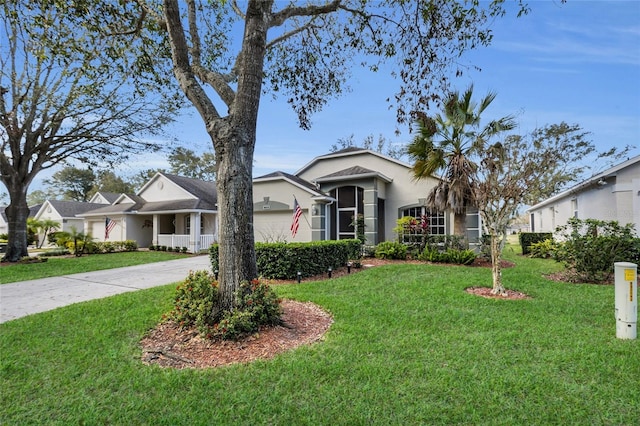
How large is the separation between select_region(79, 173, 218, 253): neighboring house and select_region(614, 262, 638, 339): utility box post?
19.5 meters

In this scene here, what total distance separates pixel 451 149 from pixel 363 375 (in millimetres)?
11169

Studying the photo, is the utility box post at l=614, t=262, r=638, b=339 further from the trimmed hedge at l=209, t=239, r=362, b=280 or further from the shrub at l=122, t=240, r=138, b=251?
the shrub at l=122, t=240, r=138, b=251

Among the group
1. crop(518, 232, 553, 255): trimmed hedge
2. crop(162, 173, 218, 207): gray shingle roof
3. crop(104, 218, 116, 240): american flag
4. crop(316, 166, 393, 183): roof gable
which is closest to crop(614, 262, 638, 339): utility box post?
crop(316, 166, 393, 183): roof gable

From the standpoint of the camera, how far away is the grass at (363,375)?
292cm

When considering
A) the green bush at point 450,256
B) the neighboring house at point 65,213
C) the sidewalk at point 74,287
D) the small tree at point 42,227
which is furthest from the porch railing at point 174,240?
the neighboring house at point 65,213

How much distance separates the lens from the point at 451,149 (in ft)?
41.8

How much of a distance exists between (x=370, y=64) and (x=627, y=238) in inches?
334

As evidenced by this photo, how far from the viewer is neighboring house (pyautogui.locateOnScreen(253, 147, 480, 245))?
601 inches

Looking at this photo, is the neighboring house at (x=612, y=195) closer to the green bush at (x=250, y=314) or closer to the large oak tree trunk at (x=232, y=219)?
the green bush at (x=250, y=314)

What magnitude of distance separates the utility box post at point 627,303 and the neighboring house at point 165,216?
19.5 m

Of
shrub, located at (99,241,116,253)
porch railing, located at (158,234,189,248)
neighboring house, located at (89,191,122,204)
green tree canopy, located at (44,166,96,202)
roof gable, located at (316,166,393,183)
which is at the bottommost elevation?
shrub, located at (99,241,116,253)

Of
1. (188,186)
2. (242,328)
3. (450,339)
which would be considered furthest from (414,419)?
(188,186)

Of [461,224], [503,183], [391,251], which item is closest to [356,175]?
[391,251]

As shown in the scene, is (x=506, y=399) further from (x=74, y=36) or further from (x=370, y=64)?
(x=74, y=36)
